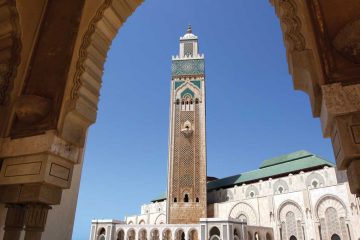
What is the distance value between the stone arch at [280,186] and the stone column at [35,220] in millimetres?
17371

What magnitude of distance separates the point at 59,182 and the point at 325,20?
1442 millimetres

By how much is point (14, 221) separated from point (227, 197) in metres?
19.2

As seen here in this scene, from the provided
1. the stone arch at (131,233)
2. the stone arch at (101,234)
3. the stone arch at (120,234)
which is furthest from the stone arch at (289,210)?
the stone arch at (101,234)

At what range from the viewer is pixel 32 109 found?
1.64 meters

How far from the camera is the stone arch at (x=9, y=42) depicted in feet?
5.72

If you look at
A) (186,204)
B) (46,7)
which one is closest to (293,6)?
(46,7)

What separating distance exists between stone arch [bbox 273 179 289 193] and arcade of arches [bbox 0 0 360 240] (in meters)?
17.0

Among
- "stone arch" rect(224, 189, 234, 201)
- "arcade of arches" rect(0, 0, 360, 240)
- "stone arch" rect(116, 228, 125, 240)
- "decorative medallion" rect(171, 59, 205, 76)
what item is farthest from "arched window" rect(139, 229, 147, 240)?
"arcade of arches" rect(0, 0, 360, 240)

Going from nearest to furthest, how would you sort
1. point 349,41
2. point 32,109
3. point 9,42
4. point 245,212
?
1. point 349,41
2. point 32,109
3. point 9,42
4. point 245,212

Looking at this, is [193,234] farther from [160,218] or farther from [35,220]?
[35,220]

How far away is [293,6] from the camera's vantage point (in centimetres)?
132

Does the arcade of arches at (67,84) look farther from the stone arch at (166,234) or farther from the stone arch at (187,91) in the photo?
the stone arch at (187,91)

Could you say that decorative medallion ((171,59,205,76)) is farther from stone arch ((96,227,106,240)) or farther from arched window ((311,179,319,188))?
stone arch ((96,227,106,240))

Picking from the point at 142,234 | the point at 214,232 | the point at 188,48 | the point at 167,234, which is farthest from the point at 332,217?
the point at 188,48
